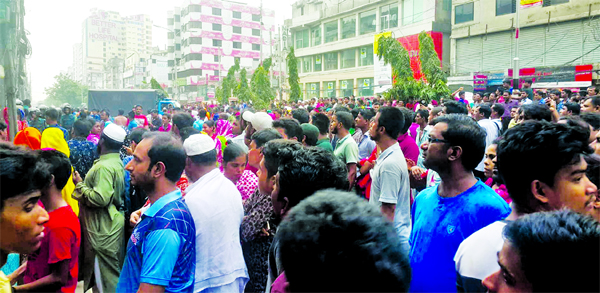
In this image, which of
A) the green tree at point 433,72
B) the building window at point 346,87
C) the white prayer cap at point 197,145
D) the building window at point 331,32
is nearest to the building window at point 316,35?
the building window at point 331,32

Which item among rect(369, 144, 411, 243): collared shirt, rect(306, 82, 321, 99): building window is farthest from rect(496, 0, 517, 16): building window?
rect(369, 144, 411, 243): collared shirt

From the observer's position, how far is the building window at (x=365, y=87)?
124 feet

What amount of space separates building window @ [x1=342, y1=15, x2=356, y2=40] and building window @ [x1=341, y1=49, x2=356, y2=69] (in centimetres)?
157

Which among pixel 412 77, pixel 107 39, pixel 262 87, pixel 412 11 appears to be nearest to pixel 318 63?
pixel 412 11

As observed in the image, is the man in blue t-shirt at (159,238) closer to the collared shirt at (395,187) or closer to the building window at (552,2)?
the collared shirt at (395,187)

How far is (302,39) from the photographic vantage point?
48344mm

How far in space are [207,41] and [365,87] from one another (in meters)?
43.4

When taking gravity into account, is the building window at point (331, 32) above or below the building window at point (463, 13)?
above

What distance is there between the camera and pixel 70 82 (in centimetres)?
8106

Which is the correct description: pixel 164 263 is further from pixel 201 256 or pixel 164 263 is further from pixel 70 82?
pixel 70 82

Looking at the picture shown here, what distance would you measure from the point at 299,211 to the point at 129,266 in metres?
1.59

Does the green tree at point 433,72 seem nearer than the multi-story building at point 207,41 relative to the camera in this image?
Yes

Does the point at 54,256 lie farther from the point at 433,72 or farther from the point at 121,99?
the point at 121,99

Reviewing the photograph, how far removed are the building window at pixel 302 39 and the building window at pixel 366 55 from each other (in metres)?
9.39
